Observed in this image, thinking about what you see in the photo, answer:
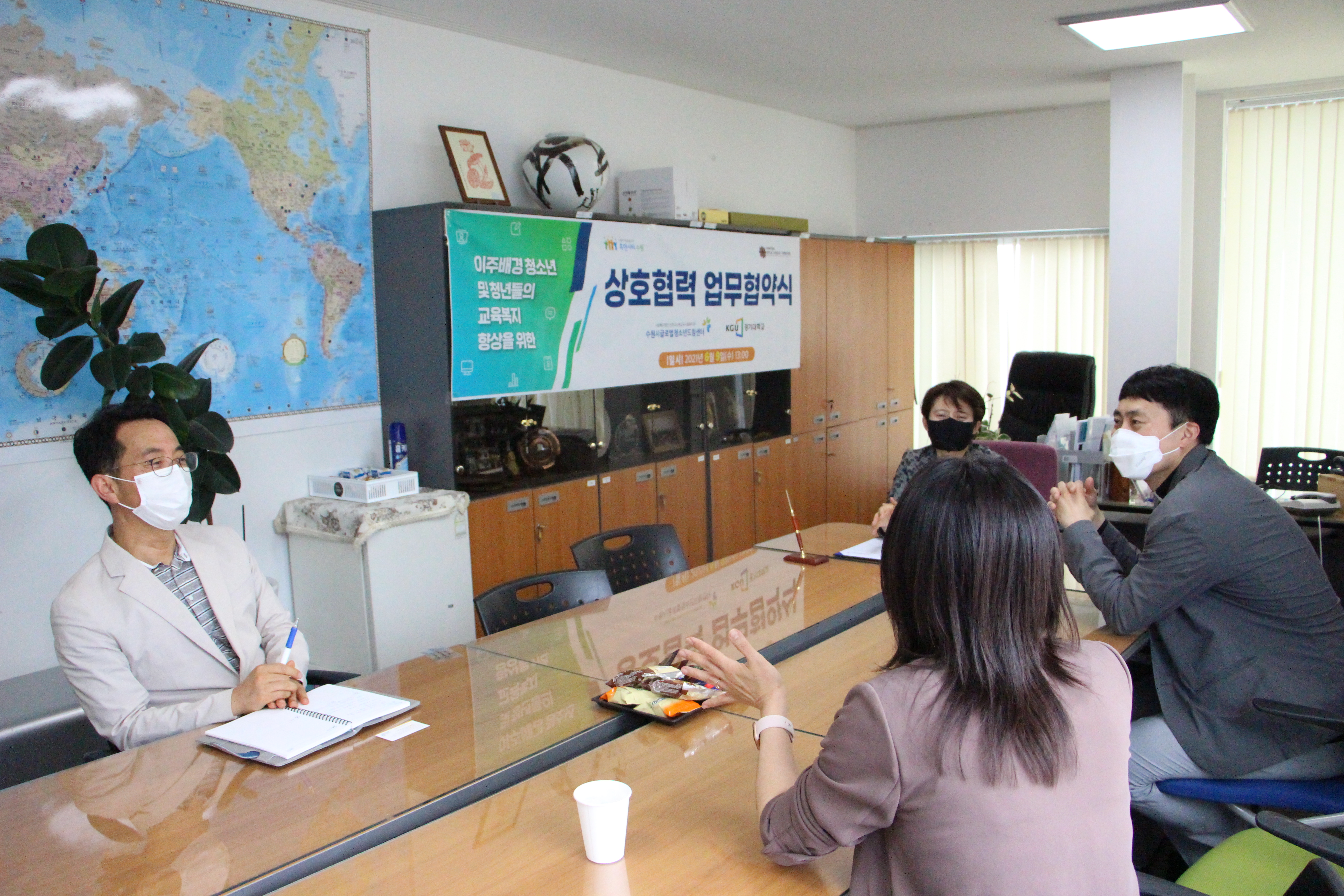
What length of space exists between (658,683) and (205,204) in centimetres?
252

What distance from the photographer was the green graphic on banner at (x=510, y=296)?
12.9 ft

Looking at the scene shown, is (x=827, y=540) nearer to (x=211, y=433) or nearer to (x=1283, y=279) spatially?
(x=211, y=433)

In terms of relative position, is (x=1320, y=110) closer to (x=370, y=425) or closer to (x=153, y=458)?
(x=370, y=425)

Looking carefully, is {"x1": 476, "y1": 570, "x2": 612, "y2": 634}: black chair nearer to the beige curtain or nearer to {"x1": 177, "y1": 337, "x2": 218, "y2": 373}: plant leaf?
{"x1": 177, "y1": 337, "x2": 218, "y2": 373}: plant leaf

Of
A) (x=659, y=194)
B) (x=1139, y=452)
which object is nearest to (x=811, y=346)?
(x=659, y=194)

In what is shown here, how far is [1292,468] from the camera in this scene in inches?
187

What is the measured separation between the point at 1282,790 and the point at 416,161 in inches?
148

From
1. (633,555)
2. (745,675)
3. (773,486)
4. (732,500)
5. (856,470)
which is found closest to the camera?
(745,675)

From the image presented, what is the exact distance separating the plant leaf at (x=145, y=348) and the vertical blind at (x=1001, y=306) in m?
5.36

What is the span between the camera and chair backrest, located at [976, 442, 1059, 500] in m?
4.00

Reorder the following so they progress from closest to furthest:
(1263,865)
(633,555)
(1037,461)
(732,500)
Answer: (1263,865) < (633,555) < (1037,461) < (732,500)

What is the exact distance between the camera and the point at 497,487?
13.9ft

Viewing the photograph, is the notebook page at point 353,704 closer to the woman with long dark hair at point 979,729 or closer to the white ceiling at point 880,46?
the woman with long dark hair at point 979,729

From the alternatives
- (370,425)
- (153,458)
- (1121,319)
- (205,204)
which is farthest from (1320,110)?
(153,458)
